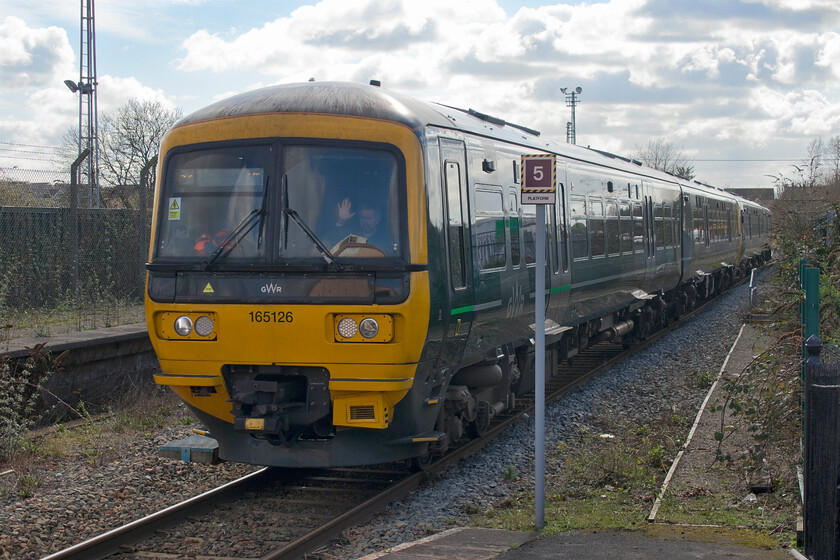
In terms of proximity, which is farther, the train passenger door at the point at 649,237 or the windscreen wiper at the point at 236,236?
the train passenger door at the point at 649,237

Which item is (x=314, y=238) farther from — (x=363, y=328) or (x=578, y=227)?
Answer: (x=578, y=227)

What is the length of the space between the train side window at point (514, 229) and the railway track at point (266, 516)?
1.77 m

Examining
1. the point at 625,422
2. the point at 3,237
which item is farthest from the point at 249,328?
the point at 3,237

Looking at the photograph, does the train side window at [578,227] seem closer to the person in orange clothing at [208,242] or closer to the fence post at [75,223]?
the person in orange clothing at [208,242]

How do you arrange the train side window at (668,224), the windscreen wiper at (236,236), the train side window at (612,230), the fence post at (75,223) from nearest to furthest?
the windscreen wiper at (236,236) → the fence post at (75,223) → the train side window at (612,230) → the train side window at (668,224)

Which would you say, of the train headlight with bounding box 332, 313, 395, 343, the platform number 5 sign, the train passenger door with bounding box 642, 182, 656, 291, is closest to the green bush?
the train headlight with bounding box 332, 313, 395, 343

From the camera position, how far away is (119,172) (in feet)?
111

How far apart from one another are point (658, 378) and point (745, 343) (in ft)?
11.7

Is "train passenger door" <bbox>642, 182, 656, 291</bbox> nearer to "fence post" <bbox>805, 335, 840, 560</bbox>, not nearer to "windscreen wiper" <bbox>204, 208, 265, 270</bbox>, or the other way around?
"windscreen wiper" <bbox>204, 208, 265, 270</bbox>

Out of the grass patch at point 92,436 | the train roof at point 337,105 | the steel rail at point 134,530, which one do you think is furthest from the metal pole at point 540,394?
the grass patch at point 92,436

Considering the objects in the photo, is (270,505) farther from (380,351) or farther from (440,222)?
(440,222)

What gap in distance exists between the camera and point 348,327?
6.75 metres

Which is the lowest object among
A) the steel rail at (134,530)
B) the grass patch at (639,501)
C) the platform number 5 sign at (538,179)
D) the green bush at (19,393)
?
the grass patch at (639,501)

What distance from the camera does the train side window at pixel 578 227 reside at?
11.5 m
